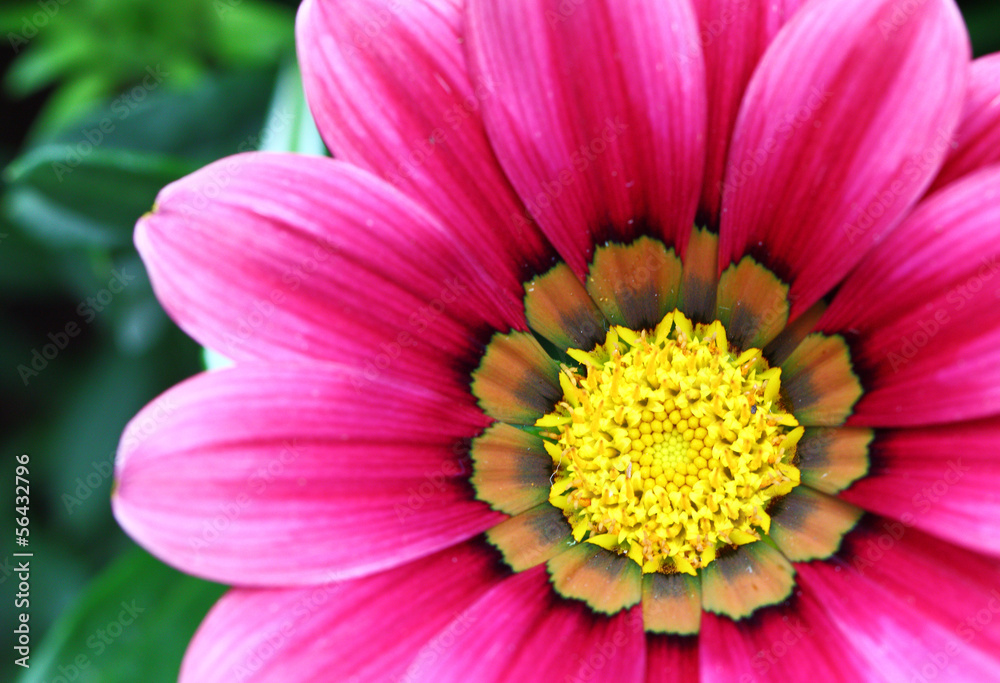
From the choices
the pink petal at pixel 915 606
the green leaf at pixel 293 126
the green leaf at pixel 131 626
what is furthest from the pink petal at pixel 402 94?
the green leaf at pixel 131 626

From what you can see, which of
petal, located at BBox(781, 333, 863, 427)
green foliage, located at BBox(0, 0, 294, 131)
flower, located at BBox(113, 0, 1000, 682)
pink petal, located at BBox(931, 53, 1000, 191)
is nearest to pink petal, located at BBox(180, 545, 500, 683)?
flower, located at BBox(113, 0, 1000, 682)

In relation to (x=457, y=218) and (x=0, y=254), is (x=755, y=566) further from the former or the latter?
(x=0, y=254)

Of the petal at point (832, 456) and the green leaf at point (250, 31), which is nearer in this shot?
the petal at point (832, 456)

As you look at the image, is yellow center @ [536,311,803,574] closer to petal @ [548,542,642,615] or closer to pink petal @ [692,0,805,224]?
petal @ [548,542,642,615]

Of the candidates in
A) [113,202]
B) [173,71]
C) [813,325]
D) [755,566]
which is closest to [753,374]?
[813,325]

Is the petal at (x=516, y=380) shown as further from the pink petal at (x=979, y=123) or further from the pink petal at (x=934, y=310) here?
the pink petal at (x=979, y=123)
